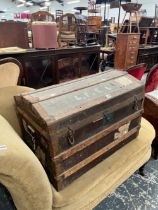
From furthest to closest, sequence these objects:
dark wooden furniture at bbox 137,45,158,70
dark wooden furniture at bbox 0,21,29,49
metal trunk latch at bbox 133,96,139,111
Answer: dark wooden furniture at bbox 137,45,158,70 → dark wooden furniture at bbox 0,21,29,49 → metal trunk latch at bbox 133,96,139,111

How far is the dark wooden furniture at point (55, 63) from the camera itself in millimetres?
2041

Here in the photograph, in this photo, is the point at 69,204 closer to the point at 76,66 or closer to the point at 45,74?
the point at 45,74

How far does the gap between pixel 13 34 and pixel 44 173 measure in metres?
2.29

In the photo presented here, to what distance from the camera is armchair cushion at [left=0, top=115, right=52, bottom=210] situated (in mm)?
577

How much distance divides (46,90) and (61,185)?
47 cm

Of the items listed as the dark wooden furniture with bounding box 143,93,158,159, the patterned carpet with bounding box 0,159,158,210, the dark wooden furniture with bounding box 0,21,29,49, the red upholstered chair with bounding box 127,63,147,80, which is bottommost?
the patterned carpet with bounding box 0,159,158,210

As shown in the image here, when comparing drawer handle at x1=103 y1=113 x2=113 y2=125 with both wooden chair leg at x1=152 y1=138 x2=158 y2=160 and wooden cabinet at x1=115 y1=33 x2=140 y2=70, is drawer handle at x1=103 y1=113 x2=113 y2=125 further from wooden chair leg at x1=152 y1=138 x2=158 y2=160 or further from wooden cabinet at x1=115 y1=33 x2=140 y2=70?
wooden cabinet at x1=115 y1=33 x2=140 y2=70

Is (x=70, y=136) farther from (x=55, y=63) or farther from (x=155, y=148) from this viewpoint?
(x=55, y=63)

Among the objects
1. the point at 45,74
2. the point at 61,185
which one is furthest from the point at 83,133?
the point at 45,74

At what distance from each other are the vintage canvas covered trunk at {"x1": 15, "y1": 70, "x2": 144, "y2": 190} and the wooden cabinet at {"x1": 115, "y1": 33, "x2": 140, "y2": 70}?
305 centimetres

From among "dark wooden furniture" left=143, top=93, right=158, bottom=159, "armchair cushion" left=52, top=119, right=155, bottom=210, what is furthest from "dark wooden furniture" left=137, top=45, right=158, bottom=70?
"armchair cushion" left=52, top=119, right=155, bottom=210

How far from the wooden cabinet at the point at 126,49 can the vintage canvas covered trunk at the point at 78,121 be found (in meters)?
3.05

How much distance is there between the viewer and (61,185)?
82cm

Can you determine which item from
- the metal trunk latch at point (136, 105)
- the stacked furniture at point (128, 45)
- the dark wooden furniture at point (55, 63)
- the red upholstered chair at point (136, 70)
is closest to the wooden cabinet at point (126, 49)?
the stacked furniture at point (128, 45)
